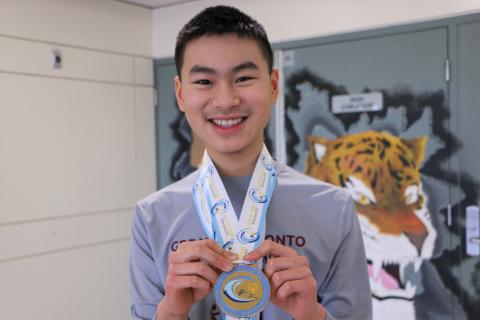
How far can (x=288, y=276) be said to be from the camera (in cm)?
107

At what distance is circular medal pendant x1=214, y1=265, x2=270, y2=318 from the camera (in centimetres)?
109

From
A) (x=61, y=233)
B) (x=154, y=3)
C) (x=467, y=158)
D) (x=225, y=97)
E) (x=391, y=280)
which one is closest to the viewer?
(x=225, y=97)

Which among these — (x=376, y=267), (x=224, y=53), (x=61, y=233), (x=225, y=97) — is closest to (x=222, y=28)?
(x=224, y=53)

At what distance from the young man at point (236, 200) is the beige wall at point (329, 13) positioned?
1.96 m

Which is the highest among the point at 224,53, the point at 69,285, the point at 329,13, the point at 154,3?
the point at 154,3

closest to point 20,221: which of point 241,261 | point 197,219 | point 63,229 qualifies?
point 63,229

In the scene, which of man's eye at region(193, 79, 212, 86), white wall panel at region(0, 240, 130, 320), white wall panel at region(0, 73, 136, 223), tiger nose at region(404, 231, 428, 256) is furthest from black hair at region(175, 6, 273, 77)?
white wall panel at region(0, 240, 130, 320)

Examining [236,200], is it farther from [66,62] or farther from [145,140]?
[145,140]

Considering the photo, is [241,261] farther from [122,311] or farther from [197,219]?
[122,311]

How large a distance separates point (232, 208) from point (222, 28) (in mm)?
430

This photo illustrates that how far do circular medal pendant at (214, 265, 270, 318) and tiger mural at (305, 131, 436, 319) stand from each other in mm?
2176

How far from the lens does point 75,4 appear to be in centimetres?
365

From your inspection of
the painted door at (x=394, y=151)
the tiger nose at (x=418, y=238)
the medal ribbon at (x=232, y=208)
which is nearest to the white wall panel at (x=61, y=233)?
the painted door at (x=394, y=151)

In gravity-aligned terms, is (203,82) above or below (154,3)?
below
